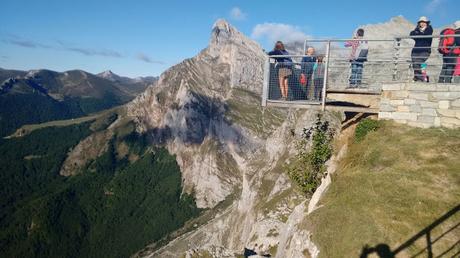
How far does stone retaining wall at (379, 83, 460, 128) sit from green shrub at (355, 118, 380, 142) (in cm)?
67

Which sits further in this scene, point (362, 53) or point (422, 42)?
point (362, 53)

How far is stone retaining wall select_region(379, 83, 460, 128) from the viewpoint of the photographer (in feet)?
65.0

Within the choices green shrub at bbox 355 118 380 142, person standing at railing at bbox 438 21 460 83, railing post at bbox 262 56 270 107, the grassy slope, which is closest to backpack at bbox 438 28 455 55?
person standing at railing at bbox 438 21 460 83

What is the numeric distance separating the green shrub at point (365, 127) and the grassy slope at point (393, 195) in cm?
138

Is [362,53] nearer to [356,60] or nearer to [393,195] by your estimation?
[356,60]

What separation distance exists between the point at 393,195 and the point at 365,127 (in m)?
6.67

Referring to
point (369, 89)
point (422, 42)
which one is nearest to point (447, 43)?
point (422, 42)

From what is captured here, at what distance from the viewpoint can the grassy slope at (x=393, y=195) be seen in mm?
14141

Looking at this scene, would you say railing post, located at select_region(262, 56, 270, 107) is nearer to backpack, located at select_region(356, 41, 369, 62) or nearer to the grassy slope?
backpack, located at select_region(356, 41, 369, 62)

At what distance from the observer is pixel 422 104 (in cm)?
2056

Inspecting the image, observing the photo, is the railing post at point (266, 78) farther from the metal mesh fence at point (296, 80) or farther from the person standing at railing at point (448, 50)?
the person standing at railing at point (448, 50)

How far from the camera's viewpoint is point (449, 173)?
1608 cm

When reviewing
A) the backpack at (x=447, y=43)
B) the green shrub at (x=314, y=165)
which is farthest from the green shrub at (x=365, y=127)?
the backpack at (x=447, y=43)

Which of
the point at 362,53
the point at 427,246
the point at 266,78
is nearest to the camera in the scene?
the point at 427,246
